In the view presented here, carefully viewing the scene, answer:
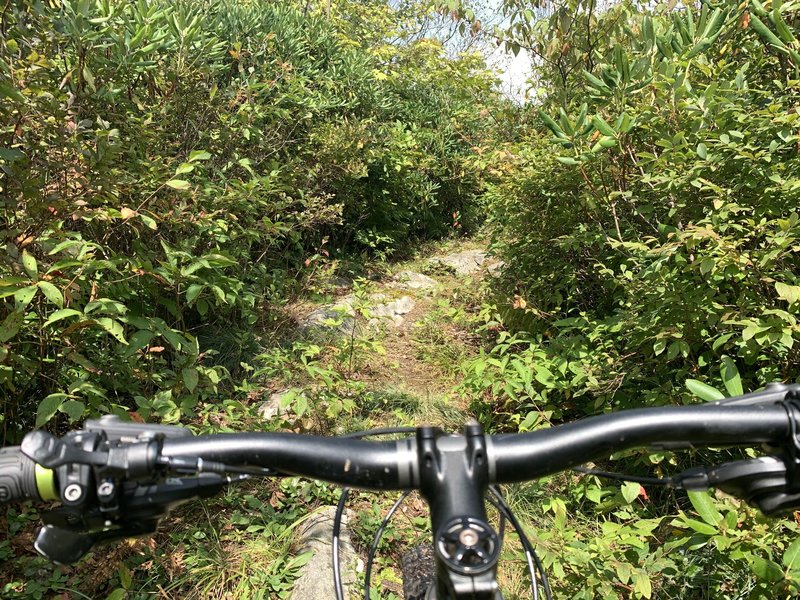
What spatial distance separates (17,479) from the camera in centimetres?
72

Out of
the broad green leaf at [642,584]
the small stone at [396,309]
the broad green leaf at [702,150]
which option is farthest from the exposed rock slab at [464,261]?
the broad green leaf at [642,584]

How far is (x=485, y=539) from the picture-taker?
630mm

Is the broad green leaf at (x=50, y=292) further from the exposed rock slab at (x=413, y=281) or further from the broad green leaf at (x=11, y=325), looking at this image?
the exposed rock slab at (x=413, y=281)

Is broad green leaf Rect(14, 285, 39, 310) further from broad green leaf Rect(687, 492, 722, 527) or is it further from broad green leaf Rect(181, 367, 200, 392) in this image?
broad green leaf Rect(687, 492, 722, 527)

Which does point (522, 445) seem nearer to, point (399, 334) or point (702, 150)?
point (702, 150)

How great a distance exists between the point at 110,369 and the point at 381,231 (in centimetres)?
485

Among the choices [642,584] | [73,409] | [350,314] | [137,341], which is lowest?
[642,584]

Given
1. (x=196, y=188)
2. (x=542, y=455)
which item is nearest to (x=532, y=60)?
(x=196, y=188)

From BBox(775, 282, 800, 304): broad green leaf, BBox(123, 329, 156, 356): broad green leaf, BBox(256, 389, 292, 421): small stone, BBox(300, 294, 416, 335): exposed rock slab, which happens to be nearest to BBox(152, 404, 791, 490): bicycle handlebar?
BBox(775, 282, 800, 304): broad green leaf

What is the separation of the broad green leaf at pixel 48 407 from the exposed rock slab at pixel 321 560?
1.29 m

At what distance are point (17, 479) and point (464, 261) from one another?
6971 mm

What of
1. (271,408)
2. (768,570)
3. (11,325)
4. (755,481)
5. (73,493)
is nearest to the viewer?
(73,493)

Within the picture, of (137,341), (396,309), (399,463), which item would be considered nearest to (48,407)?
(137,341)

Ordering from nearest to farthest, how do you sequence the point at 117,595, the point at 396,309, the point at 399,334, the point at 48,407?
1. the point at 48,407
2. the point at 117,595
3. the point at 399,334
4. the point at 396,309
